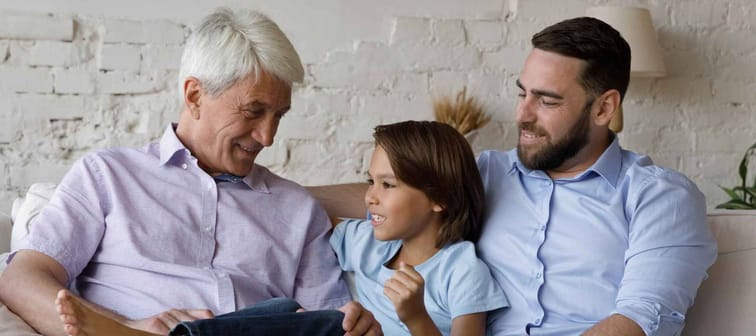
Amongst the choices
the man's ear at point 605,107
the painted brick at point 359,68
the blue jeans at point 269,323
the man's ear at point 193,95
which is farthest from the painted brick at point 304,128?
the blue jeans at point 269,323

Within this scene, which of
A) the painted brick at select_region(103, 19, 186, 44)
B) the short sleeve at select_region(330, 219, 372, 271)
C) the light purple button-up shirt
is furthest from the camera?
the painted brick at select_region(103, 19, 186, 44)

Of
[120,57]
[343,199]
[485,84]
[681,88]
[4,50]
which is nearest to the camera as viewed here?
[343,199]

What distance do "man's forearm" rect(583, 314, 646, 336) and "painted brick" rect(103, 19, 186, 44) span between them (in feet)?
5.40

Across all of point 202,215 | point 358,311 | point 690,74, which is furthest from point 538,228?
point 690,74

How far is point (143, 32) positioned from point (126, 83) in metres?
0.16

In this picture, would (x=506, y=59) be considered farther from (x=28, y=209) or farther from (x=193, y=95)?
(x=28, y=209)

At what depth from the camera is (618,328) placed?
5.92 feet

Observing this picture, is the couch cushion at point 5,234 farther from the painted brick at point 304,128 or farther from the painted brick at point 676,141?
the painted brick at point 676,141

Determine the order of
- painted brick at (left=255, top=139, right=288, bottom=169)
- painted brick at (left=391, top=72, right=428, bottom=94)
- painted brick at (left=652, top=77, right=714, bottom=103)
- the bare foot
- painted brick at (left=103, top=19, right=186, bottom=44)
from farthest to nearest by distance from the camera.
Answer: painted brick at (left=652, top=77, right=714, bottom=103) → painted brick at (left=391, top=72, right=428, bottom=94) → painted brick at (left=255, top=139, right=288, bottom=169) → painted brick at (left=103, top=19, right=186, bottom=44) → the bare foot

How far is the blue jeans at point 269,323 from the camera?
1.57 meters

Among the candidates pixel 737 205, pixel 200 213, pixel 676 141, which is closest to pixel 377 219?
A: pixel 200 213

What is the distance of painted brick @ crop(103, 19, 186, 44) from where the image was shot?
2.81 metres

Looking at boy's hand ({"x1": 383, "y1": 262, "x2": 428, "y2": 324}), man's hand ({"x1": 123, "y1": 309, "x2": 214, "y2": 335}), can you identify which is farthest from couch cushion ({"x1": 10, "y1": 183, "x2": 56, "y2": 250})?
boy's hand ({"x1": 383, "y1": 262, "x2": 428, "y2": 324})

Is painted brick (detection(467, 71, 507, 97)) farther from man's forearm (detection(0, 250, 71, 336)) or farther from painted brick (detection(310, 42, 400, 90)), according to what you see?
man's forearm (detection(0, 250, 71, 336))
